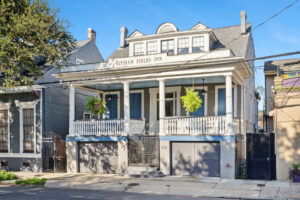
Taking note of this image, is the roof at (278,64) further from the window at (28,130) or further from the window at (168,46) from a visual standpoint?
the window at (28,130)

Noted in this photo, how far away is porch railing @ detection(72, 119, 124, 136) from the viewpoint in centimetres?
1770

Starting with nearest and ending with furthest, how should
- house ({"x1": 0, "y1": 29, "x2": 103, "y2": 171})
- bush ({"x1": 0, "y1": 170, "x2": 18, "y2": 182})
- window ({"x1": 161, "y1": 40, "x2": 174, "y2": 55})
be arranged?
bush ({"x1": 0, "y1": 170, "x2": 18, "y2": 182}), window ({"x1": 161, "y1": 40, "x2": 174, "y2": 55}), house ({"x1": 0, "y1": 29, "x2": 103, "y2": 171})

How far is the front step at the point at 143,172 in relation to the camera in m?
15.9

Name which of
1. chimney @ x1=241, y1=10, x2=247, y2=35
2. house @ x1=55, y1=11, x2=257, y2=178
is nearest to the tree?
house @ x1=55, y1=11, x2=257, y2=178

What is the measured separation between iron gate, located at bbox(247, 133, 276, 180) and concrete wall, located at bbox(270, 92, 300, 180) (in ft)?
1.11

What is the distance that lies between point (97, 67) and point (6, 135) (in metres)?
7.97

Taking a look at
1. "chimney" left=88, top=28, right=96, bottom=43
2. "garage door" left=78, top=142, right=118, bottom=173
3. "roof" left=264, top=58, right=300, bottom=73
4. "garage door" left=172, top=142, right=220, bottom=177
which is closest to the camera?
"garage door" left=172, top=142, right=220, bottom=177

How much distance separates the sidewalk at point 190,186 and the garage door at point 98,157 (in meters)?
1.29

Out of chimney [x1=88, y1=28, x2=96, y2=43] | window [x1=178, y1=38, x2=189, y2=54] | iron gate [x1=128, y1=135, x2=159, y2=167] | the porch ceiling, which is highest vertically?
chimney [x1=88, y1=28, x2=96, y2=43]

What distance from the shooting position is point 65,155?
61.9ft

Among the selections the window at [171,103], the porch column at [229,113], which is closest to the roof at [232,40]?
the porch column at [229,113]

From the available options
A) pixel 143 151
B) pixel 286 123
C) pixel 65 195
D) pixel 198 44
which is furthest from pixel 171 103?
pixel 65 195

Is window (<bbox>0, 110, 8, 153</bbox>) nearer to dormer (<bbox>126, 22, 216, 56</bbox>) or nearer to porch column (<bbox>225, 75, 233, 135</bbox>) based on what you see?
dormer (<bbox>126, 22, 216, 56</bbox>)

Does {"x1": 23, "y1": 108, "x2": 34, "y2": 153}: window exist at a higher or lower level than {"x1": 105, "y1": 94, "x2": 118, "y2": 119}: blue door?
lower
